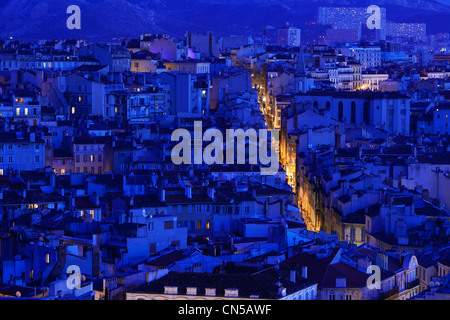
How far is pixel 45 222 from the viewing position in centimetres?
1464

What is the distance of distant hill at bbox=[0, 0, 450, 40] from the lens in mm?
53906

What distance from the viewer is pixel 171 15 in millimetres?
66500

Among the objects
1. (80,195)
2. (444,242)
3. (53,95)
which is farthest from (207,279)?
(53,95)

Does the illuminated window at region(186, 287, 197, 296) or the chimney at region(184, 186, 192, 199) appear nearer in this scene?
the illuminated window at region(186, 287, 197, 296)

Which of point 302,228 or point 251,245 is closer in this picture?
point 251,245

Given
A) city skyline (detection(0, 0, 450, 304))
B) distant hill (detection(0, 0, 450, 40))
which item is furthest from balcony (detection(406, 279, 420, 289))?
distant hill (detection(0, 0, 450, 40))

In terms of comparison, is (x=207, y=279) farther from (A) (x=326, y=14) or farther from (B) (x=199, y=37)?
(A) (x=326, y=14)

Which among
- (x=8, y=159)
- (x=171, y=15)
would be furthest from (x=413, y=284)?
(x=171, y=15)

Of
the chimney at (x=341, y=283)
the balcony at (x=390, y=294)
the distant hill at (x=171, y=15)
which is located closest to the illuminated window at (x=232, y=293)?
the chimney at (x=341, y=283)

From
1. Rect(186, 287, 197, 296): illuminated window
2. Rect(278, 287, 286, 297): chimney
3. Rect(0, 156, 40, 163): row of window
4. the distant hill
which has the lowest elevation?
Rect(278, 287, 286, 297): chimney

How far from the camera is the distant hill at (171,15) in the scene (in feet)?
177

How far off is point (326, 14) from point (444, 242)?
2301 inches

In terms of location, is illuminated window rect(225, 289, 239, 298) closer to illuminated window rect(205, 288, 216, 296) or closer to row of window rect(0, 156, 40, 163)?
illuminated window rect(205, 288, 216, 296)

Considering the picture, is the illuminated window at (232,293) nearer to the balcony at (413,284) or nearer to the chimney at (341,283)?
the chimney at (341,283)
